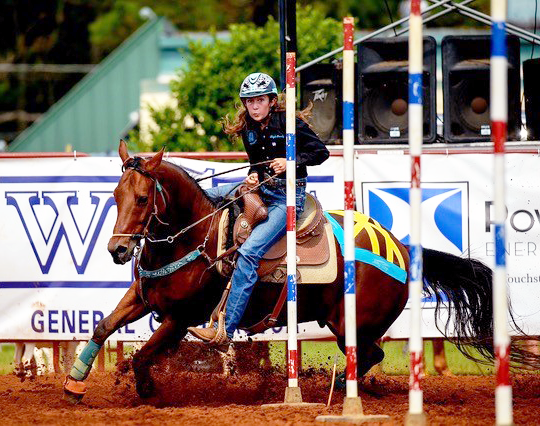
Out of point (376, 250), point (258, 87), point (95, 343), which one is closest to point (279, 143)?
point (258, 87)

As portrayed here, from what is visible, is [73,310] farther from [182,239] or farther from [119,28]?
[119,28]

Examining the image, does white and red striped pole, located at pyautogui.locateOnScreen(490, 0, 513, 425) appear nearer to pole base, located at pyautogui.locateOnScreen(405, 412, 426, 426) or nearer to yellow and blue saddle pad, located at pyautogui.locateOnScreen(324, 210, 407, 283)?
pole base, located at pyautogui.locateOnScreen(405, 412, 426, 426)

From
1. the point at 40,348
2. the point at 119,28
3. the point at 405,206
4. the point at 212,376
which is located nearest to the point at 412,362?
the point at 212,376

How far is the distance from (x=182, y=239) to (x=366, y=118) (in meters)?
3.51

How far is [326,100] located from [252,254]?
3.73m

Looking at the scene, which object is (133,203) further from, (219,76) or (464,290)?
(219,76)

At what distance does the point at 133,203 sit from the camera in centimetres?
916

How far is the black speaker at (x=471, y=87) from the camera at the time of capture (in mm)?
12297

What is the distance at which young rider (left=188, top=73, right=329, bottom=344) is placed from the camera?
9.35 metres

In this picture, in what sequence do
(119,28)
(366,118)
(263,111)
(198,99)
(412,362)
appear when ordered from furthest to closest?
(119,28) < (198,99) < (366,118) < (263,111) < (412,362)

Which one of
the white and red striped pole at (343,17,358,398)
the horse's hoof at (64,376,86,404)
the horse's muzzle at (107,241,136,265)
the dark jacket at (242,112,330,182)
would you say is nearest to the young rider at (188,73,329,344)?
the dark jacket at (242,112,330,182)

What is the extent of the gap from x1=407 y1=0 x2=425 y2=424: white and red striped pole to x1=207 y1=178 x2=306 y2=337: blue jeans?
2.32m

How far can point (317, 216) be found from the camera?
384 inches

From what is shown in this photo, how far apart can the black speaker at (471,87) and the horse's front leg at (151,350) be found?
4085 millimetres
